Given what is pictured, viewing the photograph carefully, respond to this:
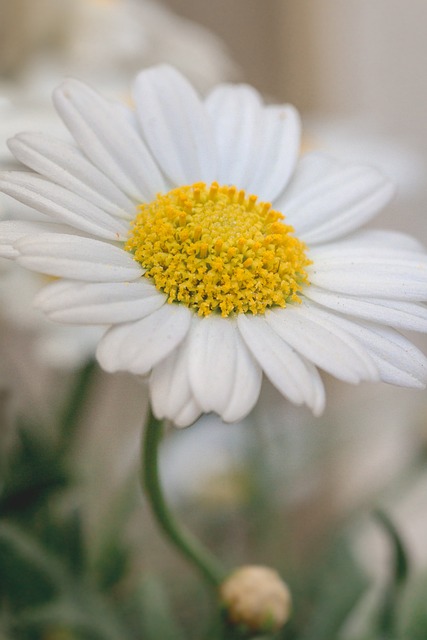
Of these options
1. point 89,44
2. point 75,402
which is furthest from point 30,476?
point 89,44

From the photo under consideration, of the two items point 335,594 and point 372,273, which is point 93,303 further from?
point 335,594

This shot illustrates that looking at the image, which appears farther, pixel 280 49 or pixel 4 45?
pixel 280 49

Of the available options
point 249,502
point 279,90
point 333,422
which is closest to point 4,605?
point 249,502

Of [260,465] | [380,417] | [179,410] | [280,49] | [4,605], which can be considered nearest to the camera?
[179,410]

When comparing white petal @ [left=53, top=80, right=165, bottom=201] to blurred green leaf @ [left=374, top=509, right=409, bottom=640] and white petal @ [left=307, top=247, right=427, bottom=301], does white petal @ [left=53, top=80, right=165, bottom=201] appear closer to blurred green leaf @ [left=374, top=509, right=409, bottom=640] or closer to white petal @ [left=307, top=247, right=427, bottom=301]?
white petal @ [left=307, top=247, right=427, bottom=301]

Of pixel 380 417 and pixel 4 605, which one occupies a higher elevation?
pixel 380 417

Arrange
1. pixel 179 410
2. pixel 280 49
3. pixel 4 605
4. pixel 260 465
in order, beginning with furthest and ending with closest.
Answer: pixel 280 49
pixel 260 465
pixel 4 605
pixel 179 410

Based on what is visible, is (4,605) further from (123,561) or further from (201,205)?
(201,205)

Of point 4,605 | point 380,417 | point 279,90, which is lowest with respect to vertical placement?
point 4,605
